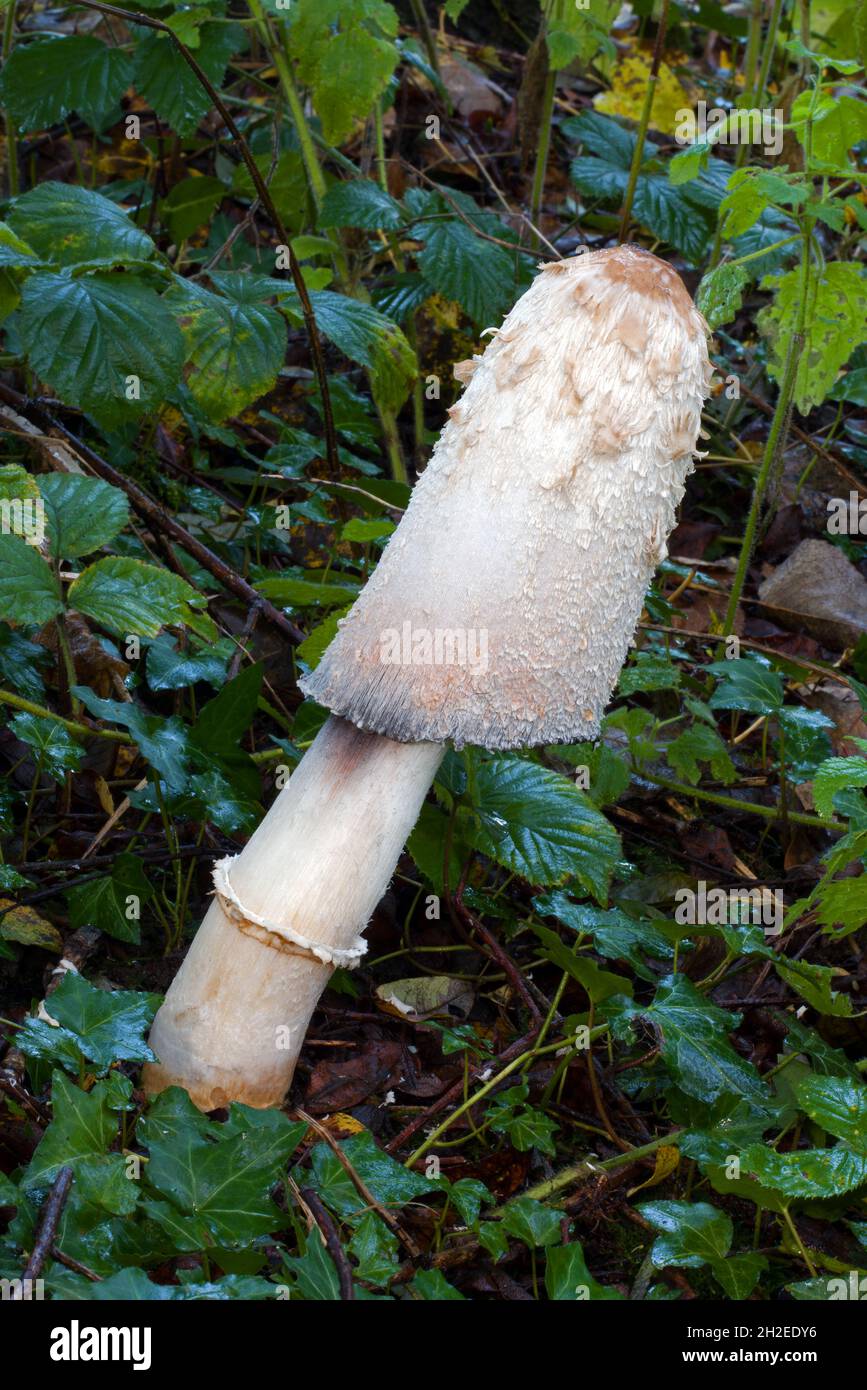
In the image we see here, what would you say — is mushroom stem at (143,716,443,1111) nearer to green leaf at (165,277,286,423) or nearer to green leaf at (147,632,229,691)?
green leaf at (147,632,229,691)

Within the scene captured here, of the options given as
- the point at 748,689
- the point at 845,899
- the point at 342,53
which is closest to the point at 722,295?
the point at 748,689

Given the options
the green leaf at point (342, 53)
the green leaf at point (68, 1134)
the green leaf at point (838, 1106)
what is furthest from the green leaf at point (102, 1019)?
the green leaf at point (342, 53)

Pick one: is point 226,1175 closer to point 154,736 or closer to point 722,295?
point 154,736

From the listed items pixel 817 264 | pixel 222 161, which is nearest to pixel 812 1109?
pixel 817 264

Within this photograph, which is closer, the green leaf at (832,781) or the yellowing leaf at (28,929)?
the green leaf at (832,781)

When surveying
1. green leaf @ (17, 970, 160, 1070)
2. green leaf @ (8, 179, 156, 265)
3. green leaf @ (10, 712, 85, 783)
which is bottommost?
green leaf @ (17, 970, 160, 1070)

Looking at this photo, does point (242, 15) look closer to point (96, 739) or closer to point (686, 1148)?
point (96, 739)

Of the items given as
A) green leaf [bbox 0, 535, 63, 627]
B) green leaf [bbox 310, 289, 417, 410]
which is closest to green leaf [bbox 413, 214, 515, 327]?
green leaf [bbox 310, 289, 417, 410]

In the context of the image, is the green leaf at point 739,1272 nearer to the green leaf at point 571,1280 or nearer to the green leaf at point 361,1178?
the green leaf at point 571,1280
